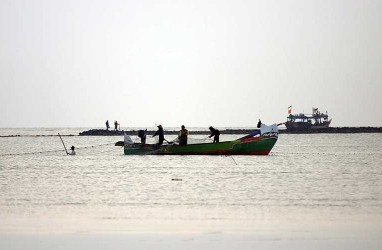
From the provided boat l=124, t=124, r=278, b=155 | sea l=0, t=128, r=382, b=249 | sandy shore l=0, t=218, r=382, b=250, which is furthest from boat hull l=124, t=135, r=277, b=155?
sandy shore l=0, t=218, r=382, b=250

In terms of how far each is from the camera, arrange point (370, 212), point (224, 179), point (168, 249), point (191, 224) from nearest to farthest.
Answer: point (168, 249)
point (191, 224)
point (370, 212)
point (224, 179)

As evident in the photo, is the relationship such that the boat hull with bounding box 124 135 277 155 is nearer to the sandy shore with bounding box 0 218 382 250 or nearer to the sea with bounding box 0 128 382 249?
the sea with bounding box 0 128 382 249

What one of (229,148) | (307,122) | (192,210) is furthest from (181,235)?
(307,122)

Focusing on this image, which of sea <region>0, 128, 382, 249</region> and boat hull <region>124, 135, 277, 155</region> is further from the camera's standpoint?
boat hull <region>124, 135, 277, 155</region>

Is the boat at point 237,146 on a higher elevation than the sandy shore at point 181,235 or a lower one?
higher

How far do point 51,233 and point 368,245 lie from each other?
598 centimetres

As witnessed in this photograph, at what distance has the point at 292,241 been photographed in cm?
1385

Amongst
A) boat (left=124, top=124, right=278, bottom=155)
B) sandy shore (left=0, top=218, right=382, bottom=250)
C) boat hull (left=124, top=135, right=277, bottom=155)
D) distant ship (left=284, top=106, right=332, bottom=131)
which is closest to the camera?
sandy shore (left=0, top=218, right=382, bottom=250)

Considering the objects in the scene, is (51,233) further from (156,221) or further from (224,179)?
(224,179)

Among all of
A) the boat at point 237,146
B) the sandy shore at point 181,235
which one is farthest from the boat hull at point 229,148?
the sandy shore at point 181,235

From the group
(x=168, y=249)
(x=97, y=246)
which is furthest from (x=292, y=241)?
(x=97, y=246)

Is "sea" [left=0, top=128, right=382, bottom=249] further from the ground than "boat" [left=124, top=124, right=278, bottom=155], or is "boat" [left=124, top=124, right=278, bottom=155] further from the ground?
"boat" [left=124, top=124, right=278, bottom=155]

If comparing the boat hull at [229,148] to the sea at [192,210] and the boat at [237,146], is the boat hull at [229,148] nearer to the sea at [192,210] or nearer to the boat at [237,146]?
the boat at [237,146]

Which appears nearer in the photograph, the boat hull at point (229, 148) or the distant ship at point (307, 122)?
the boat hull at point (229, 148)
